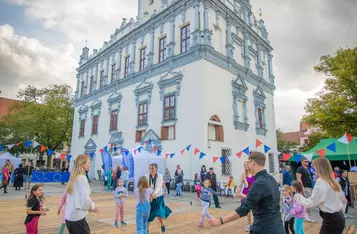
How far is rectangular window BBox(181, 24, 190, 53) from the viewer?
19.4 meters

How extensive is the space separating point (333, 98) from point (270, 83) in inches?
252

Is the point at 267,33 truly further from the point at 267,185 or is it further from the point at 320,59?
the point at 267,185

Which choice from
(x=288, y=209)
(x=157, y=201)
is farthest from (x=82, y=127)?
(x=288, y=209)

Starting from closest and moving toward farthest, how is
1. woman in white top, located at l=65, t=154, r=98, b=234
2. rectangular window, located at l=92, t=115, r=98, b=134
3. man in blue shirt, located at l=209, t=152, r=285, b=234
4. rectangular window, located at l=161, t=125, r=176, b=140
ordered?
man in blue shirt, located at l=209, t=152, r=285, b=234 < woman in white top, located at l=65, t=154, r=98, b=234 < rectangular window, located at l=161, t=125, r=176, b=140 < rectangular window, located at l=92, t=115, r=98, b=134

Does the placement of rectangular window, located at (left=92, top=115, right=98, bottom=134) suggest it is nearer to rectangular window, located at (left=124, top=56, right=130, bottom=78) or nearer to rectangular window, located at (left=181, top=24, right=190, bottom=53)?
rectangular window, located at (left=124, top=56, right=130, bottom=78)

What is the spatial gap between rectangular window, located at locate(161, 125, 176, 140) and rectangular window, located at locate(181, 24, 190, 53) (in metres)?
6.37

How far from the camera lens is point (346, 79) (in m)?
20.8

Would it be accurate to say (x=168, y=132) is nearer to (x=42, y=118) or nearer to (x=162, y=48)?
(x=162, y=48)

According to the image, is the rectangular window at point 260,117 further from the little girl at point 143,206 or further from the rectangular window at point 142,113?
the little girl at point 143,206

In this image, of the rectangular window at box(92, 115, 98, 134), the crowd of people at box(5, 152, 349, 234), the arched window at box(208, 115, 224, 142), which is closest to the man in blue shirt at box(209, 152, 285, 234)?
the crowd of people at box(5, 152, 349, 234)

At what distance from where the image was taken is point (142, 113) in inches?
865

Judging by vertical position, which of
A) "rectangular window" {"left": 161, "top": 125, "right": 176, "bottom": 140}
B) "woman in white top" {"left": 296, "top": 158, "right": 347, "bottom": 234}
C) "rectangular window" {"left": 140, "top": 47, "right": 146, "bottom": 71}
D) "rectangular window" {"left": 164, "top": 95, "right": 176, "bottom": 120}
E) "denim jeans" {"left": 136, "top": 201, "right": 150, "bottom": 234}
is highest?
"rectangular window" {"left": 140, "top": 47, "right": 146, "bottom": 71}

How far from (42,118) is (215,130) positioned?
91.2 feet

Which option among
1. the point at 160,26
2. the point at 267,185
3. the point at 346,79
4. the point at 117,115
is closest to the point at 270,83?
the point at 346,79
